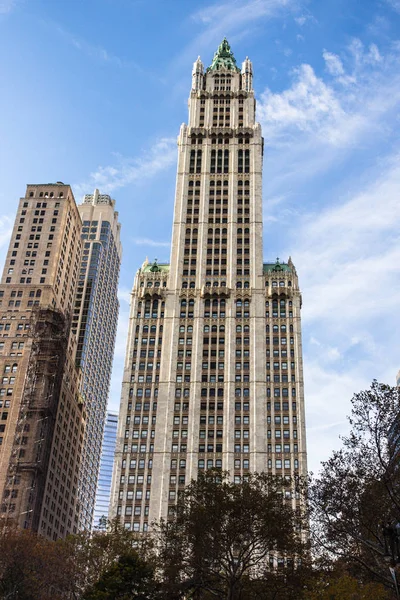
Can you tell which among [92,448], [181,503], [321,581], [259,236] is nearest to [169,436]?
[259,236]

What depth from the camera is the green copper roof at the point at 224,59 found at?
15562cm

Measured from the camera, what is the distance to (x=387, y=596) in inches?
1726

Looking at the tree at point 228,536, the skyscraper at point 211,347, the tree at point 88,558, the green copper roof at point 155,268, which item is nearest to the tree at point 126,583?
the tree at point 228,536

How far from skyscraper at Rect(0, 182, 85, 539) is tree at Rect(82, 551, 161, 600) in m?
59.2

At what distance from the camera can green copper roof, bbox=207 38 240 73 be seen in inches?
6127

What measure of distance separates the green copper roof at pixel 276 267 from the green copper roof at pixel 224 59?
51111mm

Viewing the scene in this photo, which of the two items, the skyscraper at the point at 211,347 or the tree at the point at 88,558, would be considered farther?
the skyscraper at the point at 211,347

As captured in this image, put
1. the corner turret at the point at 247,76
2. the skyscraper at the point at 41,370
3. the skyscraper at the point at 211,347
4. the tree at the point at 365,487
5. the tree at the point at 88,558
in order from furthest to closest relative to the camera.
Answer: the corner turret at the point at 247,76 < the skyscraper at the point at 41,370 < the skyscraper at the point at 211,347 < the tree at the point at 88,558 < the tree at the point at 365,487

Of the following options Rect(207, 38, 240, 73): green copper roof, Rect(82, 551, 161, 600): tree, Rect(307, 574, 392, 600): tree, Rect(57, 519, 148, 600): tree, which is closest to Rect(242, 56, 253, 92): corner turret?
Rect(207, 38, 240, 73): green copper roof

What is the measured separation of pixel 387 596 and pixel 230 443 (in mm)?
63173

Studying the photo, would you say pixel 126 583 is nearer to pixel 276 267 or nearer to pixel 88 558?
pixel 88 558

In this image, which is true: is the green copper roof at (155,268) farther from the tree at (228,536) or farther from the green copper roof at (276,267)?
the tree at (228,536)

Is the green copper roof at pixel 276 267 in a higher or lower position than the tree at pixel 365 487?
higher

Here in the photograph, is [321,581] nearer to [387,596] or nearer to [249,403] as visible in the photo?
[387,596]
